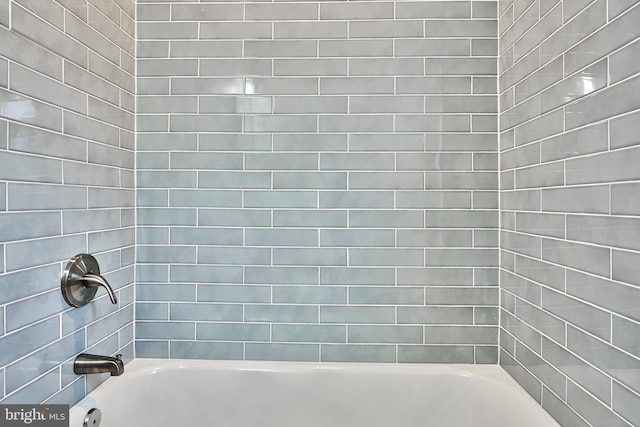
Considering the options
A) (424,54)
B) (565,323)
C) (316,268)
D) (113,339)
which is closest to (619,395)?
(565,323)

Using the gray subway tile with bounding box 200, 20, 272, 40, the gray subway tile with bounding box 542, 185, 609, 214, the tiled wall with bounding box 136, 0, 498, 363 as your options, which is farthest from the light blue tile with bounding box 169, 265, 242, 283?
the gray subway tile with bounding box 542, 185, 609, 214

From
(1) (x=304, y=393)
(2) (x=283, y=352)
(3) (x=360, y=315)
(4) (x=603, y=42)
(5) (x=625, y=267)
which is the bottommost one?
(1) (x=304, y=393)

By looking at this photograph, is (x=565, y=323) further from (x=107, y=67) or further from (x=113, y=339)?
(x=107, y=67)

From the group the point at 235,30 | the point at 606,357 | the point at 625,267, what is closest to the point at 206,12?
the point at 235,30

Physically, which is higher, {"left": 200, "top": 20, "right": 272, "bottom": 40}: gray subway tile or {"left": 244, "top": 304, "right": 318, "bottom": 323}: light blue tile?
{"left": 200, "top": 20, "right": 272, "bottom": 40}: gray subway tile

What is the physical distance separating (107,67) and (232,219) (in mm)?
728

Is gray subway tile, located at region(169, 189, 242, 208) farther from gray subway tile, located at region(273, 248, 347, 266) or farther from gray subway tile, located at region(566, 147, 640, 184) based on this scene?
gray subway tile, located at region(566, 147, 640, 184)

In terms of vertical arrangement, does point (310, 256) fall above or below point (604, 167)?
below

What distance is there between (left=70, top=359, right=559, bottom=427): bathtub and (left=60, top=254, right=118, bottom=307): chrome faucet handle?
0.42 metres

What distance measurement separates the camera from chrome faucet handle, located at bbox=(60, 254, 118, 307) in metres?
1.30

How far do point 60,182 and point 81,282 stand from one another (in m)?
0.32

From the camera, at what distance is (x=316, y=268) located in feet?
5.75

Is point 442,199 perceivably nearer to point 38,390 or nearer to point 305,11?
point 305,11

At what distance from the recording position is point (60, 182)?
1.29 metres
